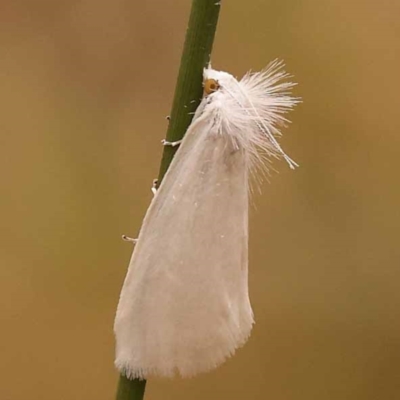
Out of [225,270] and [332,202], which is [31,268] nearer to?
[332,202]

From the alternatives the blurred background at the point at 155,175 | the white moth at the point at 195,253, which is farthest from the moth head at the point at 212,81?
the blurred background at the point at 155,175

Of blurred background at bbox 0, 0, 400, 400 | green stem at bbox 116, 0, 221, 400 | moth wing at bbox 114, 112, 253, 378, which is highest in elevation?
blurred background at bbox 0, 0, 400, 400

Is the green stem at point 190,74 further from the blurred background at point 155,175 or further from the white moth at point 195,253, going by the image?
the blurred background at point 155,175

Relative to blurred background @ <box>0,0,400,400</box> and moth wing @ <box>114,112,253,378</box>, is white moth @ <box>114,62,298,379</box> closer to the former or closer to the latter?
moth wing @ <box>114,112,253,378</box>

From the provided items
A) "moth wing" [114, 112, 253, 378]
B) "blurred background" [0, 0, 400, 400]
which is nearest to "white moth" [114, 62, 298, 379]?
"moth wing" [114, 112, 253, 378]

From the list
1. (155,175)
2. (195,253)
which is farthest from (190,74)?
(155,175)

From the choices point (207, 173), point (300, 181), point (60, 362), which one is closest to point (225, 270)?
point (207, 173)
